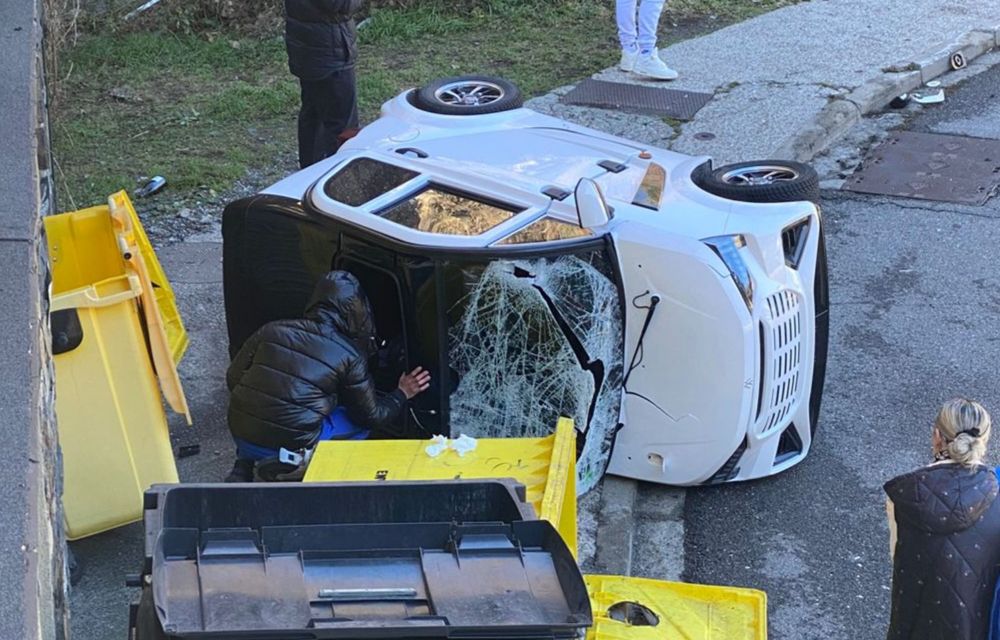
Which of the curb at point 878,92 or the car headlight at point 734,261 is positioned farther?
the curb at point 878,92

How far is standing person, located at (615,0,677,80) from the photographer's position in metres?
9.87

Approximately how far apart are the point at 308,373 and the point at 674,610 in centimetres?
163

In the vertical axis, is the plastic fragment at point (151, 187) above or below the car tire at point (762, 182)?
below

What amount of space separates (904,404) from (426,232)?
2572mm

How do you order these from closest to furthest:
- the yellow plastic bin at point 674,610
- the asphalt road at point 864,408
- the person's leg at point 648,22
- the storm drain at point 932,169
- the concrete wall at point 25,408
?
1. the concrete wall at point 25,408
2. the yellow plastic bin at point 674,610
3. the asphalt road at point 864,408
4. the storm drain at point 932,169
5. the person's leg at point 648,22

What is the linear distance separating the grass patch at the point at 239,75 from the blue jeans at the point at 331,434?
3.21 m

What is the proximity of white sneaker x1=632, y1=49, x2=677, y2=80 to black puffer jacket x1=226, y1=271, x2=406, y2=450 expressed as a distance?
554 centimetres

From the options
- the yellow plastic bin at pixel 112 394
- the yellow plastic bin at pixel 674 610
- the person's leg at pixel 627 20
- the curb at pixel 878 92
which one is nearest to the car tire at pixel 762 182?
the yellow plastic bin at pixel 674 610

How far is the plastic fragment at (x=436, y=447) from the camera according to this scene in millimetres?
4359

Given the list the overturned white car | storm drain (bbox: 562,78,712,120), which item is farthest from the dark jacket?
storm drain (bbox: 562,78,712,120)

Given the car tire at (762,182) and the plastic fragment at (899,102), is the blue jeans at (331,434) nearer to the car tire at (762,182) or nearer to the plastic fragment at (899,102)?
the car tire at (762,182)

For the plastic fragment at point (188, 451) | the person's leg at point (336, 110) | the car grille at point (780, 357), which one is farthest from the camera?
the person's leg at point (336, 110)

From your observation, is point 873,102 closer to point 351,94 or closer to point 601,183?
point 351,94

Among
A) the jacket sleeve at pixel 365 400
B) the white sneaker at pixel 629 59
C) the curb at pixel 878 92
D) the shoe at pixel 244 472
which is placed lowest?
the curb at pixel 878 92
